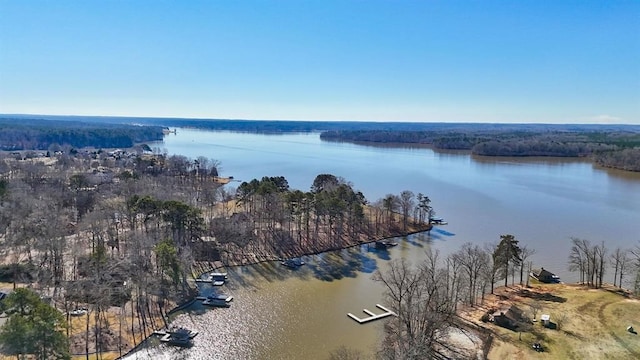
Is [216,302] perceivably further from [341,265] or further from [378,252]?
[378,252]

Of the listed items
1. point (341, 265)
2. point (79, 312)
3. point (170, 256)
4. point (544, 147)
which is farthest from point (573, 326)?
point (544, 147)

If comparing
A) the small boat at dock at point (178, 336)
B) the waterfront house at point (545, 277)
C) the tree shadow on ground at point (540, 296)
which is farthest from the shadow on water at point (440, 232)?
the small boat at dock at point (178, 336)

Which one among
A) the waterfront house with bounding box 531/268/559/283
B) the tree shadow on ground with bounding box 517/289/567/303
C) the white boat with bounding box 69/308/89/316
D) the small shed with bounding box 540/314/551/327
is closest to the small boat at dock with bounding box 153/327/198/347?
the white boat with bounding box 69/308/89/316

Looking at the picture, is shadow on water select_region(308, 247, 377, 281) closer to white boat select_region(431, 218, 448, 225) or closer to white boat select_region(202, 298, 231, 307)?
white boat select_region(202, 298, 231, 307)

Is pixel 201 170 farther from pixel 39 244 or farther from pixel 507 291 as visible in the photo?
pixel 507 291

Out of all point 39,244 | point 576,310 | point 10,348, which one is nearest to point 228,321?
point 10,348

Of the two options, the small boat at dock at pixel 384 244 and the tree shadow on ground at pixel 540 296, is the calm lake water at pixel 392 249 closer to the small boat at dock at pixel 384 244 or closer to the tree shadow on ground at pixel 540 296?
the small boat at dock at pixel 384 244
